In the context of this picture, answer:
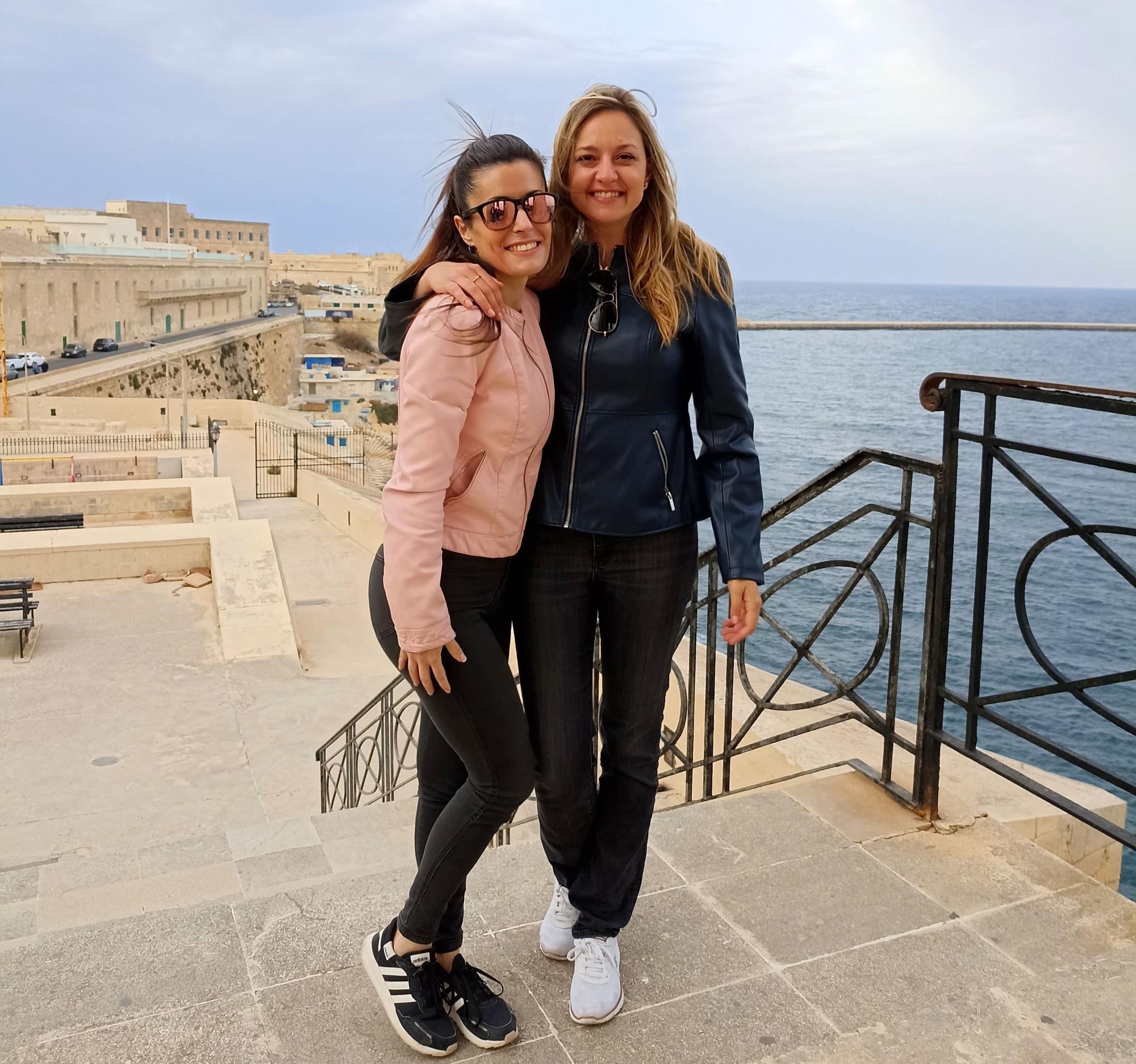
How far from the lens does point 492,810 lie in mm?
1971

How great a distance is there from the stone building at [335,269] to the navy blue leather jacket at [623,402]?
11397 cm

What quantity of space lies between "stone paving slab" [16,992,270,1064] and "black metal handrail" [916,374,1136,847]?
1.73m

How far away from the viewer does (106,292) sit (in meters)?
48.8

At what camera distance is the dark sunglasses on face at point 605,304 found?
6.49ft

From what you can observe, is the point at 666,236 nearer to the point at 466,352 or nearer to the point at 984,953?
the point at 466,352

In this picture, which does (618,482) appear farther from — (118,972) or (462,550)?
(118,972)

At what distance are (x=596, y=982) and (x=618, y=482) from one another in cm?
99

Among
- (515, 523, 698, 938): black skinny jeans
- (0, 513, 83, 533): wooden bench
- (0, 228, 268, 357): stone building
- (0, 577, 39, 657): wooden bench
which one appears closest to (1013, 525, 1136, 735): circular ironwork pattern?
(515, 523, 698, 938): black skinny jeans

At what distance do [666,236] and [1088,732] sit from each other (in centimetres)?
1261

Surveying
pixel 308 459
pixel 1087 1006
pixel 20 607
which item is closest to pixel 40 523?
pixel 20 607

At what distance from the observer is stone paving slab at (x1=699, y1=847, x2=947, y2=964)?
2.34m

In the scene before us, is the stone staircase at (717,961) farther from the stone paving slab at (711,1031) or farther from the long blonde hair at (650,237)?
the long blonde hair at (650,237)

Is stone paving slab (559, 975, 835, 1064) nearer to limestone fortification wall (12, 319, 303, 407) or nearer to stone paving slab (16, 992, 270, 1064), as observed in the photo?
stone paving slab (16, 992, 270, 1064)

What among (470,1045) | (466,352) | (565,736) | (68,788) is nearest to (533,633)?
(565,736)
